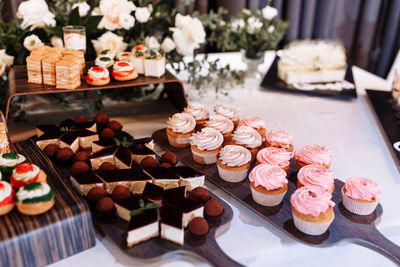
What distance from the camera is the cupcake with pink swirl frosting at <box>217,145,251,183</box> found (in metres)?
1.36

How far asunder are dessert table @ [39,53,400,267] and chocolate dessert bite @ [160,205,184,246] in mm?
48

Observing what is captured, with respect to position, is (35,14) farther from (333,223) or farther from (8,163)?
(333,223)

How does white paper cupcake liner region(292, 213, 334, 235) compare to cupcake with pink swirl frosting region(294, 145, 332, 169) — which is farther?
cupcake with pink swirl frosting region(294, 145, 332, 169)

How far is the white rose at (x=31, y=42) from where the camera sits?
1721 millimetres

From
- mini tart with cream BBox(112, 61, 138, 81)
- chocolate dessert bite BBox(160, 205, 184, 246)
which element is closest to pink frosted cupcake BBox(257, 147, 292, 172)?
chocolate dessert bite BBox(160, 205, 184, 246)

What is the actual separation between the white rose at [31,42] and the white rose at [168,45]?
0.55m

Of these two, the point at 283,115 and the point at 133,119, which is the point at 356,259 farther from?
the point at 133,119

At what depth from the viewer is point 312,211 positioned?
3.66 ft

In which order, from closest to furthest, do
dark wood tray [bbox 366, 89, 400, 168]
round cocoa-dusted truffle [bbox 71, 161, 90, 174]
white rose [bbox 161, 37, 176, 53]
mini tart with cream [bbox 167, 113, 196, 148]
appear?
round cocoa-dusted truffle [bbox 71, 161, 90, 174] < mini tart with cream [bbox 167, 113, 196, 148] < dark wood tray [bbox 366, 89, 400, 168] < white rose [bbox 161, 37, 176, 53]

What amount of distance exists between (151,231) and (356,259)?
0.58 m

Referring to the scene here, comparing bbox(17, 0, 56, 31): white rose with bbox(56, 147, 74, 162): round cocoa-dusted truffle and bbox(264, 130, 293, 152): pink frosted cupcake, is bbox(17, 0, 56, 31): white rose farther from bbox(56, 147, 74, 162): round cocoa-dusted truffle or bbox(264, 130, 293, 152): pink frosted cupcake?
bbox(264, 130, 293, 152): pink frosted cupcake

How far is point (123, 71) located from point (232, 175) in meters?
0.64

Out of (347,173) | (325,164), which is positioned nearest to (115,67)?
(325,164)

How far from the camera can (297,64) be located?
234cm
